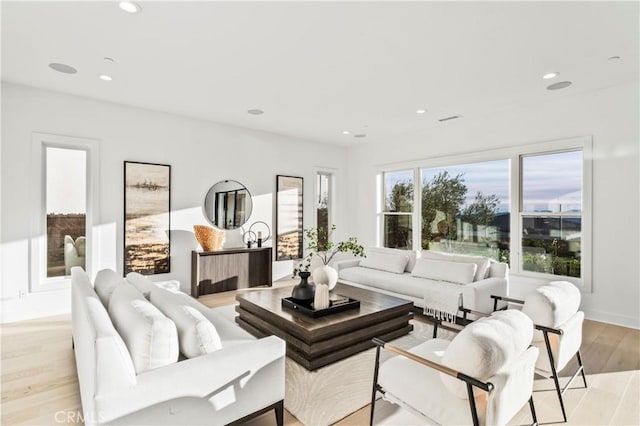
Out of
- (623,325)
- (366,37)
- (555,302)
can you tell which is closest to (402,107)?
Answer: (366,37)

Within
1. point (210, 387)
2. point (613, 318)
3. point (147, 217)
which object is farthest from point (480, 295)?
point (147, 217)

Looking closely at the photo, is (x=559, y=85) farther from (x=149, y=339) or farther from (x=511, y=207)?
(x=149, y=339)

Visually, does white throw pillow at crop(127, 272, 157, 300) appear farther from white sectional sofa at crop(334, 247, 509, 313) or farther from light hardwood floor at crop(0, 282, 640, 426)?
white sectional sofa at crop(334, 247, 509, 313)

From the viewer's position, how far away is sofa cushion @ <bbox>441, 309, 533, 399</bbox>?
1.54 m

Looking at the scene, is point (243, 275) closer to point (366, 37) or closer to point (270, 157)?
point (270, 157)

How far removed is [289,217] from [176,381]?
500 cm

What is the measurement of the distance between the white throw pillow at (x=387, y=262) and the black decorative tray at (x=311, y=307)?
1760 millimetres

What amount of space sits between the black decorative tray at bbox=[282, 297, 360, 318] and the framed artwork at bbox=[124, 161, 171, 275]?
106 inches

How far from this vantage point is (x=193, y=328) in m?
1.82

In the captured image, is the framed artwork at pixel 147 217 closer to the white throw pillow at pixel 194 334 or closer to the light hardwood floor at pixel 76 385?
the light hardwood floor at pixel 76 385

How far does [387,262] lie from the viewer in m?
5.05

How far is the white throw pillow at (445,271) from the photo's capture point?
415cm

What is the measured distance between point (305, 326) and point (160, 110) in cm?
398

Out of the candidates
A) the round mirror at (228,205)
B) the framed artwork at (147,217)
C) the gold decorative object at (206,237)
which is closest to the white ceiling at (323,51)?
the framed artwork at (147,217)
